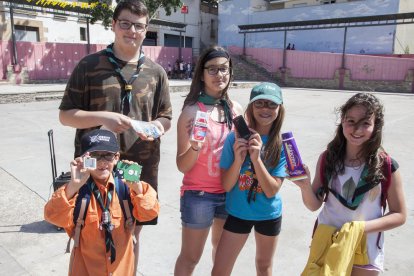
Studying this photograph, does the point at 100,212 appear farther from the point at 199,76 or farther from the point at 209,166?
the point at 199,76

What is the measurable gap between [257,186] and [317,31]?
31142 mm

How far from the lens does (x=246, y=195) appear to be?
7.14ft

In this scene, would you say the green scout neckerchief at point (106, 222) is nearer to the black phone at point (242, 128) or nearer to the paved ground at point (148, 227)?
the black phone at point (242, 128)

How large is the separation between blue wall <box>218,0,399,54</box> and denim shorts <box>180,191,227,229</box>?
29.8 m

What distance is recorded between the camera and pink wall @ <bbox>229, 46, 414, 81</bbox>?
2458 cm

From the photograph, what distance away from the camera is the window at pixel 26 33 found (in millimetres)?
21003

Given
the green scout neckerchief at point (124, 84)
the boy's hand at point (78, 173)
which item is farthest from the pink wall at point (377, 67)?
the boy's hand at point (78, 173)

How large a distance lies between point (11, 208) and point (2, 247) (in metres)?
0.96

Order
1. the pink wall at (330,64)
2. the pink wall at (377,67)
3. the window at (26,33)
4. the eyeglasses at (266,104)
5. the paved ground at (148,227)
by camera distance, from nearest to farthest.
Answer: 1. the eyeglasses at (266,104)
2. the paved ground at (148,227)
3. the window at (26,33)
4. the pink wall at (377,67)
5. the pink wall at (330,64)

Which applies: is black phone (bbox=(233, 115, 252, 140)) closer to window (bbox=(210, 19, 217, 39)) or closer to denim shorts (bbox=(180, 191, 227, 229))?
denim shorts (bbox=(180, 191, 227, 229))

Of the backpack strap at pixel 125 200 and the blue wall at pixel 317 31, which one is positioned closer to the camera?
the backpack strap at pixel 125 200

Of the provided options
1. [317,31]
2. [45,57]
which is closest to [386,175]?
[45,57]

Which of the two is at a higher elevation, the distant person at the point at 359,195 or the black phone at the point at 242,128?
the black phone at the point at 242,128

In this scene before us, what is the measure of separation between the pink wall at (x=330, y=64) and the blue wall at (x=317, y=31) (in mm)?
3213
